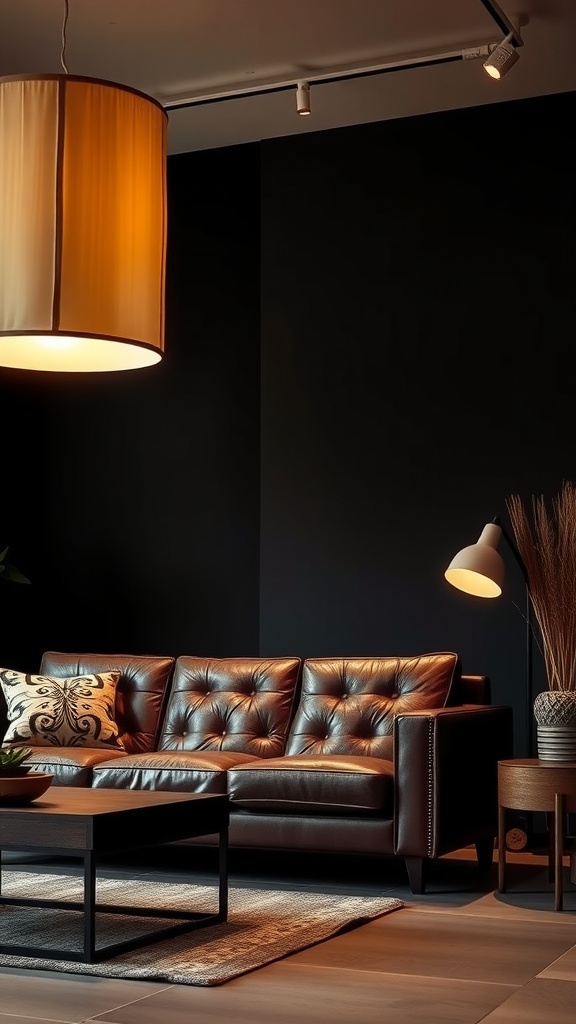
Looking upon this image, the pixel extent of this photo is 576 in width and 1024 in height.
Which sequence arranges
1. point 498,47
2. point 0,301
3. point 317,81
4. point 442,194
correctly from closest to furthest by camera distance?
point 0,301, point 498,47, point 317,81, point 442,194

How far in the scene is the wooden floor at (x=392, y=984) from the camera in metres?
2.89

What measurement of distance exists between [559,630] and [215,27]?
2817 mm

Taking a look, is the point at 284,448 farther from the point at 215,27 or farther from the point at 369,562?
the point at 215,27

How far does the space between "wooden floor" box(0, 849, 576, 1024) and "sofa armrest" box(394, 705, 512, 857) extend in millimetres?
244

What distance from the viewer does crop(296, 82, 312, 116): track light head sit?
18.4ft

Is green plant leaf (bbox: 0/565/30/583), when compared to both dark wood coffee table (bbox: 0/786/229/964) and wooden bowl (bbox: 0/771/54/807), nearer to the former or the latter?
dark wood coffee table (bbox: 0/786/229/964)

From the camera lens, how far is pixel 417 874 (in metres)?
4.45

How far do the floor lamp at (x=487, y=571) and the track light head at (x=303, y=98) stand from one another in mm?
1957

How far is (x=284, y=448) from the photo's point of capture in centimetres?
629

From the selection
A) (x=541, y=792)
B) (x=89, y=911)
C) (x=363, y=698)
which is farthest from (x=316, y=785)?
(x=89, y=911)

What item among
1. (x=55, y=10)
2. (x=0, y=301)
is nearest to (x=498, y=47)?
(x=55, y=10)

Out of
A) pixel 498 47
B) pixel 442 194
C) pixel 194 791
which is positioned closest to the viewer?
pixel 194 791

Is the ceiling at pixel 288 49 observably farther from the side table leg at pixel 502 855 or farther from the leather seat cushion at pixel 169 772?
the side table leg at pixel 502 855

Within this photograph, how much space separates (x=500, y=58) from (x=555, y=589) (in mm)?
2096
